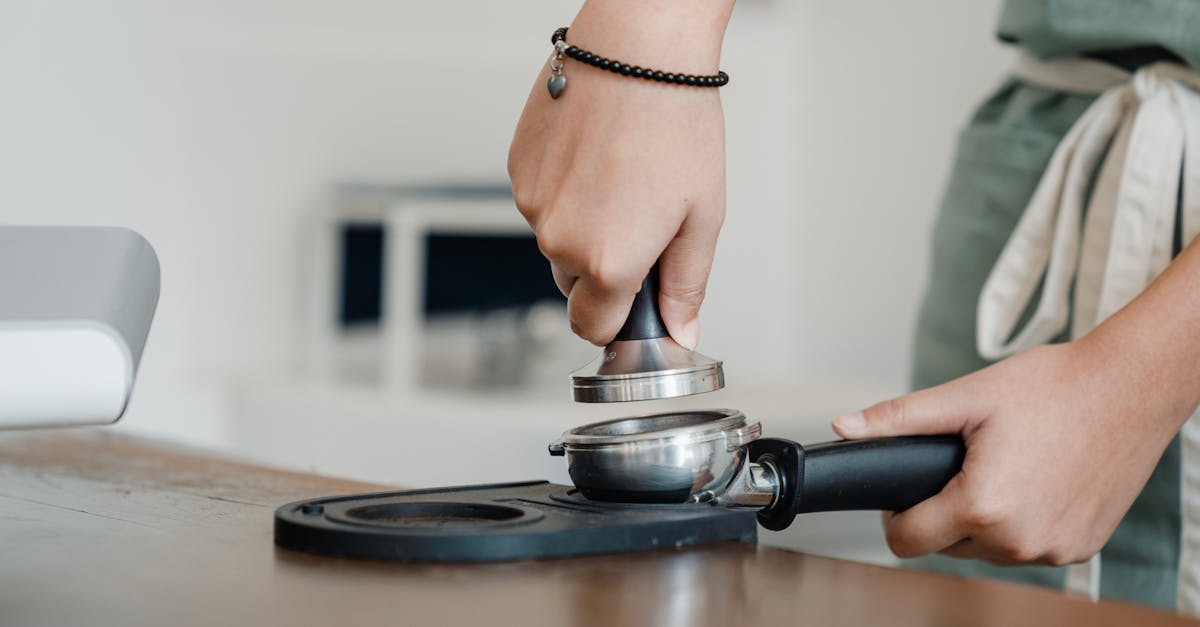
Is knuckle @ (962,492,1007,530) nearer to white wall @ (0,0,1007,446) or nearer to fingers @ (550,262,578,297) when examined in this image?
fingers @ (550,262,578,297)

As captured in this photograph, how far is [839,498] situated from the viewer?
0.55m

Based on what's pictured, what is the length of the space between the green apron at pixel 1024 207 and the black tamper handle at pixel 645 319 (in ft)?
1.35

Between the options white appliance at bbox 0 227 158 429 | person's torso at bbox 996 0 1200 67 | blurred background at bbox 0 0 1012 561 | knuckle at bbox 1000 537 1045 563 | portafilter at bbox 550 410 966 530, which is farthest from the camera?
blurred background at bbox 0 0 1012 561

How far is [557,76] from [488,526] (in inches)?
8.5

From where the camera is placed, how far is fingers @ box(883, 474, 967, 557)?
587mm

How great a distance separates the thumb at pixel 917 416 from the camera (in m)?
0.58

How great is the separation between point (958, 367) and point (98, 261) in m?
0.65

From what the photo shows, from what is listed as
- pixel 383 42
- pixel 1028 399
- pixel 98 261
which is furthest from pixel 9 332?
pixel 383 42

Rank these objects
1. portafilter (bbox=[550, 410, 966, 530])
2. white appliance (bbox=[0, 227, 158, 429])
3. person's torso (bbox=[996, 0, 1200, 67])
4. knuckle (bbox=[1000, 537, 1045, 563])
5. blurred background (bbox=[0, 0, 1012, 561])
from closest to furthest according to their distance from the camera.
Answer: white appliance (bbox=[0, 227, 158, 429]) < portafilter (bbox=[550, 410, 966, 530]) < knuckle (bbox=[1000, 537, 1045, 563]) < person's torso (bbox=[996, 0, 1200, 67]) < blurred background (bbox=[0, 0, 1012, 561])

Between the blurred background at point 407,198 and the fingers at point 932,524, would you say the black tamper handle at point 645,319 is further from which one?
the blurred background at point 407,198

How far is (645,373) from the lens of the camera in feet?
1.73

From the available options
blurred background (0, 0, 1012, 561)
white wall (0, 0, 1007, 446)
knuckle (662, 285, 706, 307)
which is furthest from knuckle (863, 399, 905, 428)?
white wall (0, 0, 1007, 446)

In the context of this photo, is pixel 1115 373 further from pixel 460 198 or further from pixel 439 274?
pixel 439 274

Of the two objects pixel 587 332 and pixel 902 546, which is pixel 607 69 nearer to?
pixel 587 332
